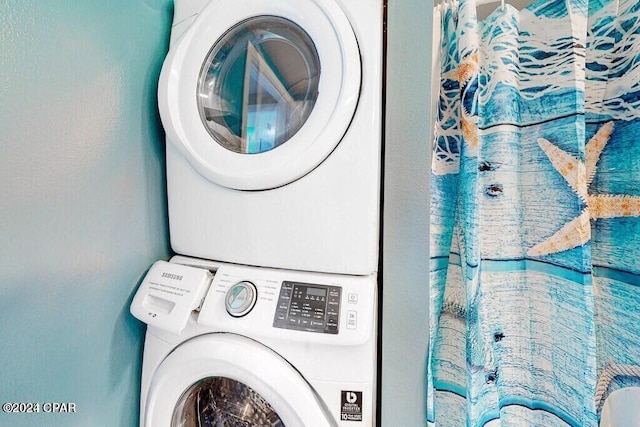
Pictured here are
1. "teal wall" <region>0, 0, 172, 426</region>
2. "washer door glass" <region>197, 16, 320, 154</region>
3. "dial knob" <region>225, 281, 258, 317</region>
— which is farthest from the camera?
"washer door glass" <region>197, 16, 320, 154</region>

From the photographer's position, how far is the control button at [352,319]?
765mm

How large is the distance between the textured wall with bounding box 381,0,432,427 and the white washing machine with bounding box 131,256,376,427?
9 centimetres

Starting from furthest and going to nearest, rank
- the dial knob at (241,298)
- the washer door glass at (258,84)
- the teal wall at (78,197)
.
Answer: the washer door glass at (258,84)
the dial knob at (241,298)
the teal wall at (78,197)

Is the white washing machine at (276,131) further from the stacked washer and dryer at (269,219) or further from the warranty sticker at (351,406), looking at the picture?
the warranty sticker at (351,406)

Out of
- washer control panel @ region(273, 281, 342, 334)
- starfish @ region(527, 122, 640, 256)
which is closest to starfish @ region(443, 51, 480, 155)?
starfish @ region(527, 122, 640, 256)

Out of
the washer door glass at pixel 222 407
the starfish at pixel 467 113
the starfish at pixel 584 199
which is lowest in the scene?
the washer door glass at pixel 222 407

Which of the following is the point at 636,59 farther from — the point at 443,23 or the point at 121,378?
the point at 121,378

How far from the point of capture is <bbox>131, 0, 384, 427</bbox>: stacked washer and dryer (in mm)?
782

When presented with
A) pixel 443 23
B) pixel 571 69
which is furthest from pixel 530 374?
pixel 443 23

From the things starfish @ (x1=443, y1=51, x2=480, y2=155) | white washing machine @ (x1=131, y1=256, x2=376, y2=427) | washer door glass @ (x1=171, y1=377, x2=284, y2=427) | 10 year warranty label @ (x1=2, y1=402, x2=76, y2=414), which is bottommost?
washer door glass @ (x1=171, y1=377, x2=284, y2=427)

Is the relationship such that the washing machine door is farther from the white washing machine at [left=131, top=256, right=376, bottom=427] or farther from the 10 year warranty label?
the 10 year warranty label

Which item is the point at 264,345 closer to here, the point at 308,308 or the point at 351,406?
the point at 308,308

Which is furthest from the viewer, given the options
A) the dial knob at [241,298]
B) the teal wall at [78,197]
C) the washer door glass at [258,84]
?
the washer door glass at [258,84]

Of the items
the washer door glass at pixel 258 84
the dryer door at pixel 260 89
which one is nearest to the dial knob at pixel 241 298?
the dryer door at pixel 260 89
